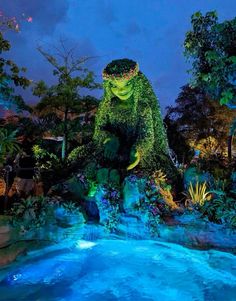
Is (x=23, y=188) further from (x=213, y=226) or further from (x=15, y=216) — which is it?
(x=213, y=226)

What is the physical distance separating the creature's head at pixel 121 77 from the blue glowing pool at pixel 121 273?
3.56m

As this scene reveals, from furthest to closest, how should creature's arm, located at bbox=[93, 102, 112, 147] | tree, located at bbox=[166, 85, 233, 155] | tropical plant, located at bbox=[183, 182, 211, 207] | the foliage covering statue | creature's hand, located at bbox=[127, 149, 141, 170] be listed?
tree, located at bbox=[166, 85, 233, 155], creature's arm, located at bbox=[93, 102, 112, 147], the foliage covering statue, creature's hand, located at bbox=[127, 149, 141, 170], tropical plant, located at bbox=[183, 182, 211, 207]

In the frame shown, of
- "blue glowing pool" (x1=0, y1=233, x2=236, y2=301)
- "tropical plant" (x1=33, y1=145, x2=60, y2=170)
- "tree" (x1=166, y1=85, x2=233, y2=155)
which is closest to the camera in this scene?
"blue glowing pool" (x1=0, y1=233, x2=236, y2=301)

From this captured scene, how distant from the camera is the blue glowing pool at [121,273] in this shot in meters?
4.34

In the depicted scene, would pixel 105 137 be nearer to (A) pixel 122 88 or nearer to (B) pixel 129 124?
(B) pixel 129 124

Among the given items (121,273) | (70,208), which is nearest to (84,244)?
(70,208)

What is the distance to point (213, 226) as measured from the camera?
5652 mm

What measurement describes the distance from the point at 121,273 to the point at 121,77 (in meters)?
4.43

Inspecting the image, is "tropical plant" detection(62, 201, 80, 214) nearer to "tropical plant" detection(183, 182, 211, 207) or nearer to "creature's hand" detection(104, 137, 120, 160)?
"creature's hand" detection(104, 137, 120, 160)

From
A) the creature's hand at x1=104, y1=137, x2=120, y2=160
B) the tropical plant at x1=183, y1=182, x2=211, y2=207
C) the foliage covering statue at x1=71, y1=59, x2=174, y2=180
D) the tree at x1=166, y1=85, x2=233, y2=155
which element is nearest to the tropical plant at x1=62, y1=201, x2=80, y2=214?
the foliage covering statue at x1=71, y1=59, x2=174, y2=180

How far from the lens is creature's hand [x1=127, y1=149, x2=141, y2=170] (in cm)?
716

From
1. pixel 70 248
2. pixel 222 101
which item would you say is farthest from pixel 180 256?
pixel 222 101

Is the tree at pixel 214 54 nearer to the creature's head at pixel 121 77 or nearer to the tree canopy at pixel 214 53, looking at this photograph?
the tree canopy at pixel 214 53

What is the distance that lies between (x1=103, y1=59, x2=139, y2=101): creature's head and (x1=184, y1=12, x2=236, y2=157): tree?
1.67 metres
